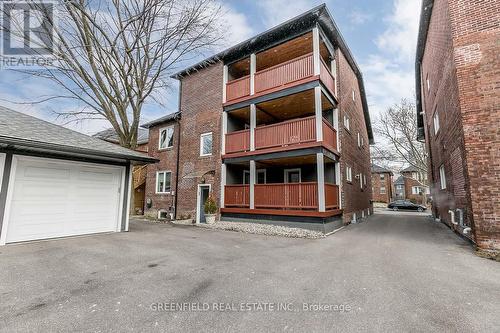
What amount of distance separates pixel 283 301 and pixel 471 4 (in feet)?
30.6

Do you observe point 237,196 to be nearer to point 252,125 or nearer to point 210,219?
point 210,219

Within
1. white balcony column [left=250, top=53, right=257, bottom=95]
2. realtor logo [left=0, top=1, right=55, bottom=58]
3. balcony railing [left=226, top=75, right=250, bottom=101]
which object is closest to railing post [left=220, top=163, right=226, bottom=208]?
balcony railing [left=226, top=75, right=250, bottom=101]

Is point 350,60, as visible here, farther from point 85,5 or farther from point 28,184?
point 28,184

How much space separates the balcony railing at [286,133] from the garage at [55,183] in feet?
17.0

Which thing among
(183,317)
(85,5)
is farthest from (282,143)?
(85,5)

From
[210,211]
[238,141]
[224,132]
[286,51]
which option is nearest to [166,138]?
[224,132]

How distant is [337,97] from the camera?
12.1 m

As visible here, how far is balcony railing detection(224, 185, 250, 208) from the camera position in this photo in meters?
11.4

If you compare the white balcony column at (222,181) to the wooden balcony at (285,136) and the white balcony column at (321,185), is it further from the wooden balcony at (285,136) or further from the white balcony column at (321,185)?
the white balcony column at (321,185)

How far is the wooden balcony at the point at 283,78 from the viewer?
1047cm

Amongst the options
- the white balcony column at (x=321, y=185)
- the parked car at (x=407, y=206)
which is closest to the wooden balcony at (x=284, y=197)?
the white balcony column at (x=321, y=185)

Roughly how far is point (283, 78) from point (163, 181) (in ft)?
32.4

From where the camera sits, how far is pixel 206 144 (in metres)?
13.6

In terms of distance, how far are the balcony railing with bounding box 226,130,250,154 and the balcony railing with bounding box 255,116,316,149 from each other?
0.61m
